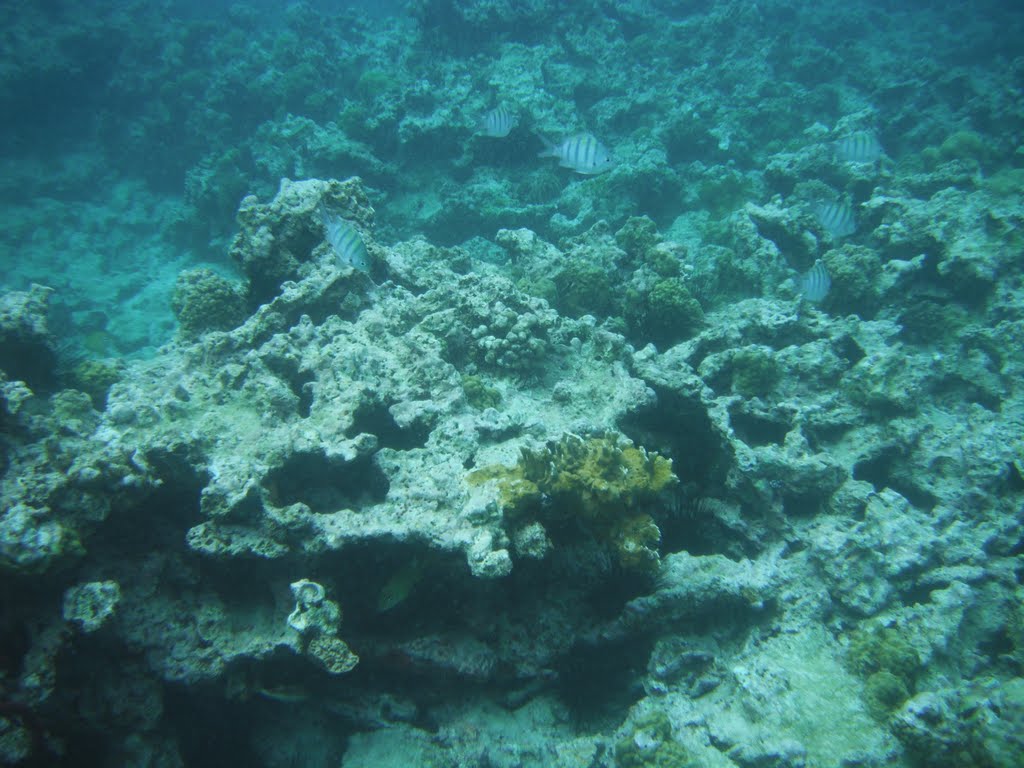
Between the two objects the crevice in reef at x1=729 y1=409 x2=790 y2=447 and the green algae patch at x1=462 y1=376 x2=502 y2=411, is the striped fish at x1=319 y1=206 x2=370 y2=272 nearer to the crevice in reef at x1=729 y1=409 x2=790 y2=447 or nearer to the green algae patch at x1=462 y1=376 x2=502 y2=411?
the green algae patch at x1=462 y1=376 x2=502 y2=411

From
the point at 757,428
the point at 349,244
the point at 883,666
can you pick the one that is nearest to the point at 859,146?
the point at 757,428

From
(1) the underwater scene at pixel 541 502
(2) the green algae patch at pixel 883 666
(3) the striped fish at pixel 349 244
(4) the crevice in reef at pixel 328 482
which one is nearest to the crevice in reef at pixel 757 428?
(1) the underwater scene at pixel 541 502

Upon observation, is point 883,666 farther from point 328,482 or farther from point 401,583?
point 328,482

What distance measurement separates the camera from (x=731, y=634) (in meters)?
3.47

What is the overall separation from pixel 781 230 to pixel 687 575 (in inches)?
213

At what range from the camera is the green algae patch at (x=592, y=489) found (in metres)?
2.98

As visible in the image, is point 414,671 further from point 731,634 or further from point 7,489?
point 7,489

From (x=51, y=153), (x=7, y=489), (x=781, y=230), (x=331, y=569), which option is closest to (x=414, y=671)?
(x=331, y=569)

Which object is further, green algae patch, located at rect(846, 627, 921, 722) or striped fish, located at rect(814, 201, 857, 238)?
striped fish, located at rect(814, 201, 857, 238)

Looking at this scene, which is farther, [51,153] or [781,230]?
[51,153]

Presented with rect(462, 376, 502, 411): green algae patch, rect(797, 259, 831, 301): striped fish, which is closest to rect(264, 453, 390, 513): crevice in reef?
rect(462, 376, 502, 411): green algae patch

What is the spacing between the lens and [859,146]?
23.7 feet

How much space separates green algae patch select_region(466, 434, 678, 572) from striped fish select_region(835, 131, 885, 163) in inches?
267

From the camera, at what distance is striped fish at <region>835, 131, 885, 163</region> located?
7.16m
